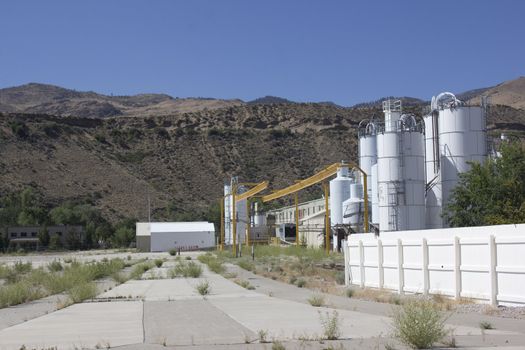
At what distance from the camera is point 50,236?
10450 cm

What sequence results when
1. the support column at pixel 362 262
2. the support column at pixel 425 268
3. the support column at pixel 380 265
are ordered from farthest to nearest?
the support column at pixel 362 262 → the support column at pixel 380 265 → the support column at pixel 425 268

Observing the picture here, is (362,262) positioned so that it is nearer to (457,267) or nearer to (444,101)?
(457,267)

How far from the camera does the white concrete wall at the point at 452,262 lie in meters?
20.0

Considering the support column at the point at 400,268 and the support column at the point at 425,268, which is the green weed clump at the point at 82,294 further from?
the support column at the point at 425,268

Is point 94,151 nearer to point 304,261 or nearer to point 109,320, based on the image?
point 304,261

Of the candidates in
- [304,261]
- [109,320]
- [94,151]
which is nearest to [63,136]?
[94,151]

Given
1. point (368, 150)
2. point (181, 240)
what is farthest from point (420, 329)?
point (181, 240)

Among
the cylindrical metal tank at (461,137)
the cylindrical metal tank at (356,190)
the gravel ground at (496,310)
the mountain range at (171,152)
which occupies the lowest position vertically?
the gravel ground at (496,310)

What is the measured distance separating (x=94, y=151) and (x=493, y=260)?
124 m

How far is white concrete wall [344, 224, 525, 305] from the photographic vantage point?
19953mm

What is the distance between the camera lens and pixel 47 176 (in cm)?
12431

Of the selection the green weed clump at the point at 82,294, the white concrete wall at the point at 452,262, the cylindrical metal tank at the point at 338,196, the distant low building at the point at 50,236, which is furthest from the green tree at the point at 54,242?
the white concrete wall at the point at 452,262

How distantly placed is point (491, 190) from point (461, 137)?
562cm

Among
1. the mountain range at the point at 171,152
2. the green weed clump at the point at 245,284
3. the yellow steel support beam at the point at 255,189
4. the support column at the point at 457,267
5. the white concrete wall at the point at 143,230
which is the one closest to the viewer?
the support column at the point at 457,267
